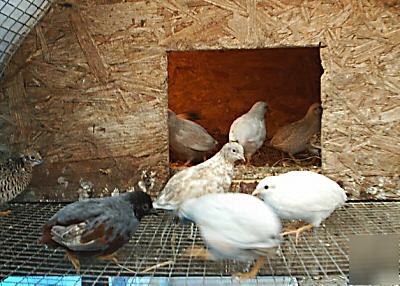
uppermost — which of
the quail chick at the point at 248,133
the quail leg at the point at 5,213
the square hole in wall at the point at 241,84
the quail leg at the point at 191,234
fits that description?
the square hole in wall at the point at 241,84

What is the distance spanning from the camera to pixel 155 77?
9.32 feet

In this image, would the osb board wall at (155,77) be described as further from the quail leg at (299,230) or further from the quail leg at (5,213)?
Answer: the quail leg at (299,230)

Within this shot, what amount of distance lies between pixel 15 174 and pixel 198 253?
1.22m

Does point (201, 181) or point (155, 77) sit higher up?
point (155, 77)

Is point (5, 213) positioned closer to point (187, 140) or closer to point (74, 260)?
point (74, 260)

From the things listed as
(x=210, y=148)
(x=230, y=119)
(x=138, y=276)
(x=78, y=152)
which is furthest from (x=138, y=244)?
(x=230, y=119)

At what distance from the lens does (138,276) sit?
189 centimetres

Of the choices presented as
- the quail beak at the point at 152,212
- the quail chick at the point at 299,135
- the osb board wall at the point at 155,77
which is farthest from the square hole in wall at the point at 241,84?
the quail beak at the point at 152,212

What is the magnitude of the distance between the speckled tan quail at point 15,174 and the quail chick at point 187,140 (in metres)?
0.85

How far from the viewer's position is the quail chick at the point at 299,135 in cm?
348

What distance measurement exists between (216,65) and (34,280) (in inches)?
107

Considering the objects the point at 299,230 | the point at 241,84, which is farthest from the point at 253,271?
the point at 241,84

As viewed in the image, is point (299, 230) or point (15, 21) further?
point (15, 21)

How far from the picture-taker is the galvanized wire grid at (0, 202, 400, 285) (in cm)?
192
